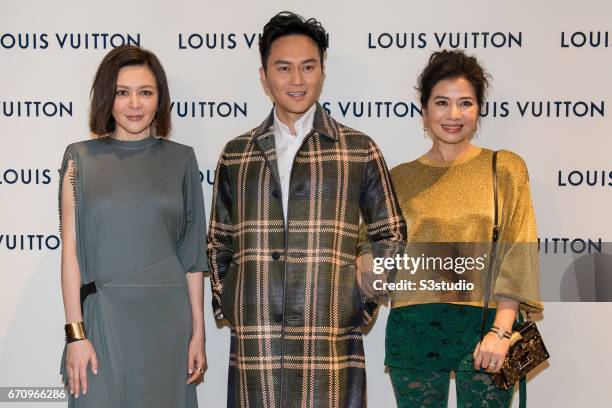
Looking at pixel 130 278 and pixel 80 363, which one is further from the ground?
pixel 130 278

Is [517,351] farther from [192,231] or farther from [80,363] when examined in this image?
[80,363]

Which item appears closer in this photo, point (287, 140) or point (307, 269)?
point (307, 269)

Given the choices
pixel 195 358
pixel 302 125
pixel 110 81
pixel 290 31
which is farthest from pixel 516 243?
pixel 110 81

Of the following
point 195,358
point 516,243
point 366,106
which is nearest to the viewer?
point 516,243

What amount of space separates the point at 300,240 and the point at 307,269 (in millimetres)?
112

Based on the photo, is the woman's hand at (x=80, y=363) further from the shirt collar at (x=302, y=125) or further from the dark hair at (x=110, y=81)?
the shirt collar at (x=302, y=125)

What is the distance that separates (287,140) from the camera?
2.86 metres

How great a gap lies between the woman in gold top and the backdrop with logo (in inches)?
26.4

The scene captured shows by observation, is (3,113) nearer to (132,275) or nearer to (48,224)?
(48,224)

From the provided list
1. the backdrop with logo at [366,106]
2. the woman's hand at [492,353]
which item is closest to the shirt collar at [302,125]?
the backdrop with logo at [366,106]

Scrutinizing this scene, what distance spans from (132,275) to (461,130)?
141 cm

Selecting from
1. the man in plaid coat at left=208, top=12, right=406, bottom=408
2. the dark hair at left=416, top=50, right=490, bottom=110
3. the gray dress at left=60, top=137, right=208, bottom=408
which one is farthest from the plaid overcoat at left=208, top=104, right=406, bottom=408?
the dark hair at left=416, top=50, right=490, bottom=110

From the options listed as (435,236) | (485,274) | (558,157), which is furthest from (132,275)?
(558,157)

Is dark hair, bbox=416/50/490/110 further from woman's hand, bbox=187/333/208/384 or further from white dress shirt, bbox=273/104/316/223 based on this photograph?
woman's hand, bbox=187/333/208/384
